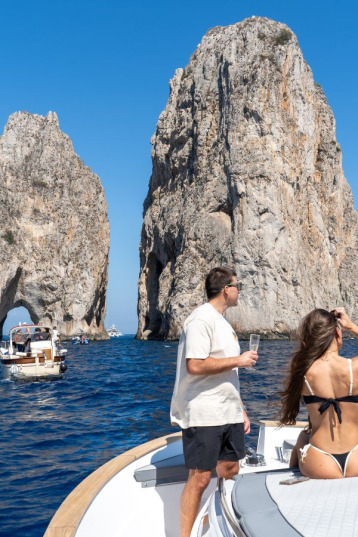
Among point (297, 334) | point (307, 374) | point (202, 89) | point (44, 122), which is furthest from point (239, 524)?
point (44, 122)

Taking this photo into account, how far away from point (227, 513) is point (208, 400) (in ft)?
3.68

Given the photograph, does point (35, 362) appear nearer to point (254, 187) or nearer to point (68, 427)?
point (68, 427)

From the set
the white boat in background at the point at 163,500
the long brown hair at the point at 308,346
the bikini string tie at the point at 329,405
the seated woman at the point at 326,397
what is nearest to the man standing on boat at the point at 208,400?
the white boat in background at the point at 163,500

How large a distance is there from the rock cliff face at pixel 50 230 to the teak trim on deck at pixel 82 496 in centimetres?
5639

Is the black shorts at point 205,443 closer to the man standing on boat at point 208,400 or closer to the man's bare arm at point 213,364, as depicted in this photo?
the man standing on boat at point 208,400

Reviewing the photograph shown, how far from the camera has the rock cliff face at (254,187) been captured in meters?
54.9

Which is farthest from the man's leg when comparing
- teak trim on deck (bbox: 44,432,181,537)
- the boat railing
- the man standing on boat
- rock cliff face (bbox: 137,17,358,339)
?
rock cliff face (bbox: 137,17,358,339)

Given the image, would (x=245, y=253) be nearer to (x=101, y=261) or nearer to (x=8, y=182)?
(x=101, y=261)

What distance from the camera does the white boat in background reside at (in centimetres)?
217

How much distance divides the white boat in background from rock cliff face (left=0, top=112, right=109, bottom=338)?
186ft

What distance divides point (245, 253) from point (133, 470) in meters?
51.5

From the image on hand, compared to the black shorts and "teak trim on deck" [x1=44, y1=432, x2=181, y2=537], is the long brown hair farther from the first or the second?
"teak trim on deck" [x1=44, y1=432, x2=181, y2=537]

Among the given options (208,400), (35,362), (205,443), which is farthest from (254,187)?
(205,443)

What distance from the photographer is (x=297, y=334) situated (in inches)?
126
